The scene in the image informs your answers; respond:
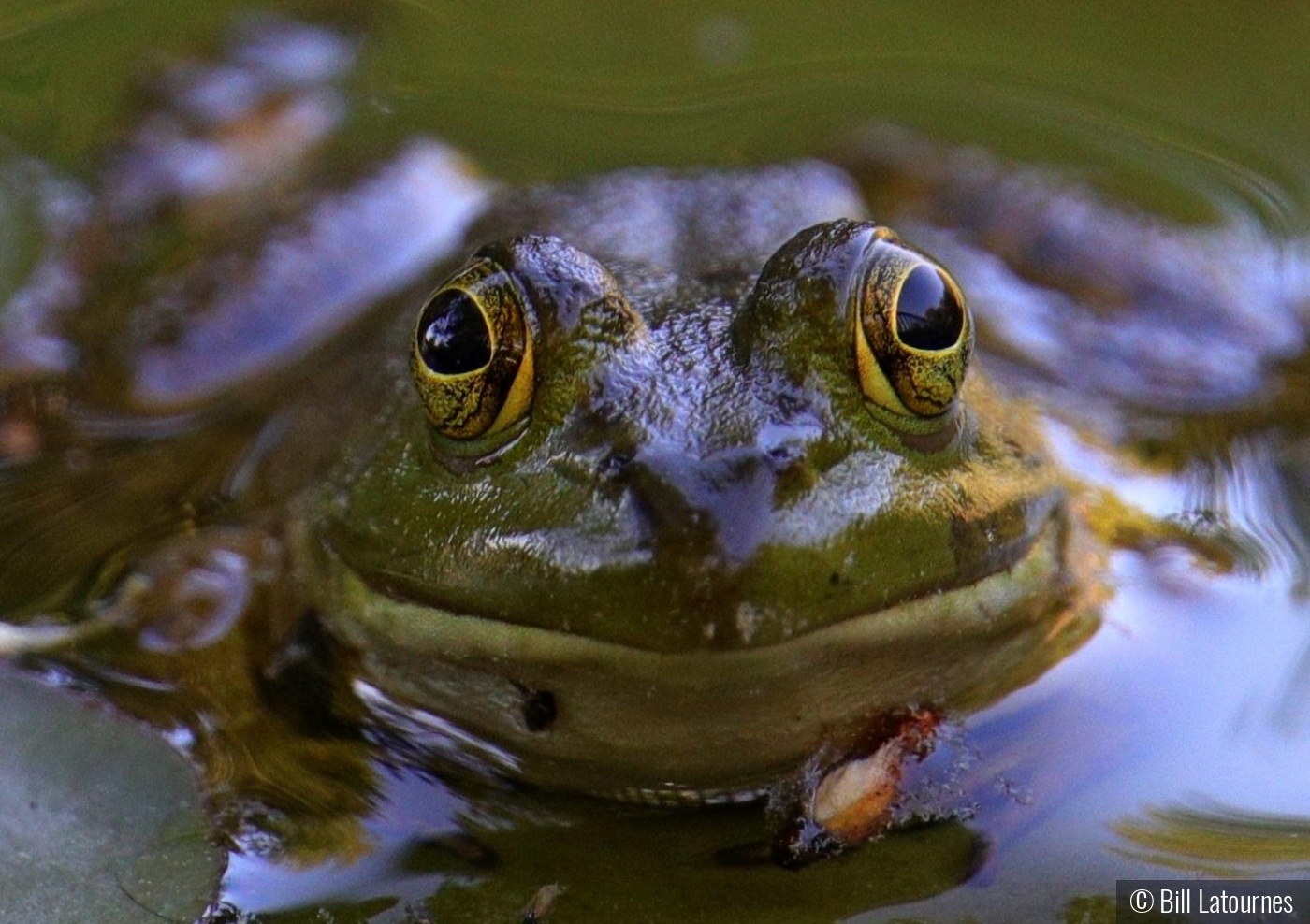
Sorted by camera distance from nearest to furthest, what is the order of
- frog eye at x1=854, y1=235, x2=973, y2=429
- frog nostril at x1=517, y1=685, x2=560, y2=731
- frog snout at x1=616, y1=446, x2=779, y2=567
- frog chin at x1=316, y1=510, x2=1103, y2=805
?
frog snout at x1=616, y1=446, x2=779, y2=567
frog chin at x1=316, y1=510, x2=1103, y2=805
frog eye at x1=854, y1=235, x2=973, y2=429
frog nostril at x1=517, y1=685, x2=560, y2=731

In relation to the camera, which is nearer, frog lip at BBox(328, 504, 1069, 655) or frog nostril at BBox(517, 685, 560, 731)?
frog lip at BBox(328, 504, 1069, 655)

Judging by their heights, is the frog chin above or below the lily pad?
above

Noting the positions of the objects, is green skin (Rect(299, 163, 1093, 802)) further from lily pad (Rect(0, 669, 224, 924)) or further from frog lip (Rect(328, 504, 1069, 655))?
lily pad (Rect(0, 669, 224, 924))

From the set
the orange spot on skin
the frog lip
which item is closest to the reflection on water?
the orange spot on skin

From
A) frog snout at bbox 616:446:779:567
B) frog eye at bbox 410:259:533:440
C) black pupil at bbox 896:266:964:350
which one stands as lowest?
frog snout at bbox 616:446:779:567

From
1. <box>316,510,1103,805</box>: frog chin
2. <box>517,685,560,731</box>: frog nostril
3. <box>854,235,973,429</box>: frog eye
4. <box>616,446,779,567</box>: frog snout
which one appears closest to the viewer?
<box>616,446,779,567</box>: frog snout

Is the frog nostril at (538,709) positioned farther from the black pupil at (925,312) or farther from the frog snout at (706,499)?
the black pupil at (925,312)
